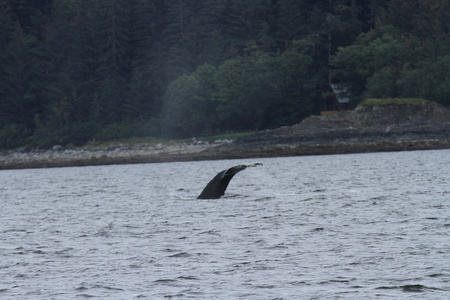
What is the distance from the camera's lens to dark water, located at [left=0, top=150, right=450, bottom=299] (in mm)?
12625

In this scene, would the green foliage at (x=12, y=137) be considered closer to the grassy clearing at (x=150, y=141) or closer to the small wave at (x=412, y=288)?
the grassy clearing at (x=150, y=141)

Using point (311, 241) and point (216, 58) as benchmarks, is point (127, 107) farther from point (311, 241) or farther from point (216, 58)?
point (311, 241)

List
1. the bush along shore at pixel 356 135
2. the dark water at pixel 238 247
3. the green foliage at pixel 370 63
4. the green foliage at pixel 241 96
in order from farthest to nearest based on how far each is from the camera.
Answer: the green foliage at pixel 241 96, the green foliage at pixel 370 63, the bush along shore at pixel 356 135, the dark water at pixel 238 247

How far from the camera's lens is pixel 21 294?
1273 cm

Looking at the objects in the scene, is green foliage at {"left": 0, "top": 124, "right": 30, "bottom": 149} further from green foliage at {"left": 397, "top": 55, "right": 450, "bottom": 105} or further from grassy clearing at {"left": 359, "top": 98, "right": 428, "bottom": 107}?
green foliage at {"left": 397, "top": 55, "right": 450, "bottom": 105}

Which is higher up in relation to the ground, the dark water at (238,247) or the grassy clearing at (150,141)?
the grassy clearing at (150,141)

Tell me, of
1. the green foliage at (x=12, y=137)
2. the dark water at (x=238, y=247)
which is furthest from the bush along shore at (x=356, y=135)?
the dark water at (x=238, y=247)

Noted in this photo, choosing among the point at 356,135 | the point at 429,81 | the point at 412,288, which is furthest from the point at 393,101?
the point at 412,288

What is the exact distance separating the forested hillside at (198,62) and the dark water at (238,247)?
56.9 metres

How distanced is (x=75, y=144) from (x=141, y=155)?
2675 cm

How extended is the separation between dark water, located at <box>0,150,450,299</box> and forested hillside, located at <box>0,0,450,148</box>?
56881 millimetres

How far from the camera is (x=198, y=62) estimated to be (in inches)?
4454

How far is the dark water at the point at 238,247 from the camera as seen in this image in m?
12.6

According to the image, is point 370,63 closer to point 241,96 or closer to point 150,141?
point 241,96
